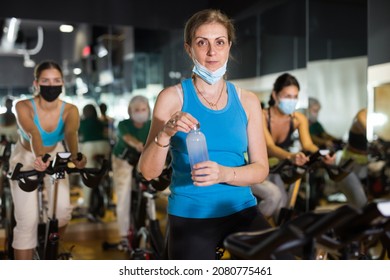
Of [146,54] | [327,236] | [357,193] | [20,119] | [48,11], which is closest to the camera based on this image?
[327,236]

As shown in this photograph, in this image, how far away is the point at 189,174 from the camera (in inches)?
73.0

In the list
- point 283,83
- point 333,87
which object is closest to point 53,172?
point 283,83

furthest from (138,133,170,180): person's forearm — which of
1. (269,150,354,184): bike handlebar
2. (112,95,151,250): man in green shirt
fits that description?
(112,95,151,250): man in green shirt

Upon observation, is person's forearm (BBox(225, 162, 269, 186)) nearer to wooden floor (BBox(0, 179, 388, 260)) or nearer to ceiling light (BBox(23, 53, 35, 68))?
wooden floor (BBox(0, 179, 388, 260))

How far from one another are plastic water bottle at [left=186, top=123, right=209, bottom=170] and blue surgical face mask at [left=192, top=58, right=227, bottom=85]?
25 centimetres

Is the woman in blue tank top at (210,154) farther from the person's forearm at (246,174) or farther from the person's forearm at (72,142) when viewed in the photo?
the person's forearm at (72,142)

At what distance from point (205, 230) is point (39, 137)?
5.14 ft

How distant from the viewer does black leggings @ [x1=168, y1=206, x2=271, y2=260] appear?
185cm

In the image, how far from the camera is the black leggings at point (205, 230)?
1847mm

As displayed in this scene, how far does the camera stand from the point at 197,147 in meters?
1.74

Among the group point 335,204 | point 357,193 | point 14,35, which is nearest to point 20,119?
point 14,35

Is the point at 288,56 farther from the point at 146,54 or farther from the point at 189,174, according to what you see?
A: the point at 189,174

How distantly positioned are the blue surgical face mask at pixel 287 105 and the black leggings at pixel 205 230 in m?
1.79

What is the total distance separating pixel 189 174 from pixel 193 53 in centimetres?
44
